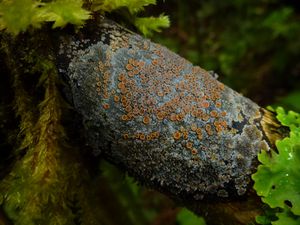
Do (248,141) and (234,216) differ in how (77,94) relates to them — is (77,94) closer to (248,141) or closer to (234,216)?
(248,141)

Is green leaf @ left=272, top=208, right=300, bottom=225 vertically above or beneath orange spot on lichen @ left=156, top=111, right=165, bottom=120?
beneath

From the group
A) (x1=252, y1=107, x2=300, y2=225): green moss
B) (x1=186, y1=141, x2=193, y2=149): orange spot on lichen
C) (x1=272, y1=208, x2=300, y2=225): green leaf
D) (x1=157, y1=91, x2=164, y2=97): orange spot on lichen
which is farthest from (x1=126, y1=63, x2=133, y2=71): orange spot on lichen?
(x1=272, y1=208, x2=300, y2=225): green leaf

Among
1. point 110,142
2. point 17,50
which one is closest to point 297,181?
point 110,142

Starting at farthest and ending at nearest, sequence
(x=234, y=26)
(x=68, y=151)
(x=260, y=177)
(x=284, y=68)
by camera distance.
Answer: (x=234, y=26)
(x=284, y=68)
(x=68, y=151)
(x=260, y=177)

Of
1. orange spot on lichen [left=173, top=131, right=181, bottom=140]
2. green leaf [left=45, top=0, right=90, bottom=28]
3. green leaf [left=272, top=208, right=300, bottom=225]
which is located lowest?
green leaf [left=272, top=208, right=300, bottom=225]

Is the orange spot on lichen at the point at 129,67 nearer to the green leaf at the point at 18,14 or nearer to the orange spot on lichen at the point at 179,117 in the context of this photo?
the orange spot on lichen at the point at 179,117

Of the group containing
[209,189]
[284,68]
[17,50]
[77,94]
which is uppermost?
[17,50]

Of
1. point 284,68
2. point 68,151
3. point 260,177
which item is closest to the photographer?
point 260,177

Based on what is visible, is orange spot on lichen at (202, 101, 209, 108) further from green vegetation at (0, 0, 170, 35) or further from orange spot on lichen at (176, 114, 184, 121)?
green vegetation at (0, 0, 170, 35)
